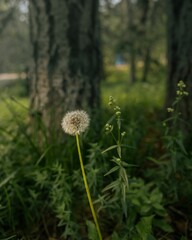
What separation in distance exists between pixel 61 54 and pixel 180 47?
125 centimetres

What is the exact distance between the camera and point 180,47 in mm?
3115

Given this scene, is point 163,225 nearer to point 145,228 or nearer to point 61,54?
point 145,228

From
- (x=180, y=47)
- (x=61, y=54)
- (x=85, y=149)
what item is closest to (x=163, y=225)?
(x=85, y=149)

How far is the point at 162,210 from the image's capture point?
6.15 feet

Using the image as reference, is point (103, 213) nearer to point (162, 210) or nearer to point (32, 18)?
point (162, 210)

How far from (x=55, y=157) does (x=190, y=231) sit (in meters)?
1.07

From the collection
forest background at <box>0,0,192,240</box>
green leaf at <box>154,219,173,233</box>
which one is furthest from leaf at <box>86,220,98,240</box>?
green leaf at <box>154,219,173,233</box>

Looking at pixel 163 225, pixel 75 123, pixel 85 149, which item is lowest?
pixel 163 225

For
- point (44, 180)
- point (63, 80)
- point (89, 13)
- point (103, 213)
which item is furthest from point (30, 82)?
point (103, 213)

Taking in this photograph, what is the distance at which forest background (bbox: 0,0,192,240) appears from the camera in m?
1.80

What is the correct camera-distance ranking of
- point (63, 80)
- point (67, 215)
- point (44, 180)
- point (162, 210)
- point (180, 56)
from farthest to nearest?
point (180, 56) < point (63, 80) < point (44, 180) < point (162, 210) < point (67, 215)

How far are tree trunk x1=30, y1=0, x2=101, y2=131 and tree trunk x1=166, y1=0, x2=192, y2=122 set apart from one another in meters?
0.86

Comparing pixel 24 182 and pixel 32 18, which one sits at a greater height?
pixel 32 18

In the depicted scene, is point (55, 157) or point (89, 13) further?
point (89, 13)
